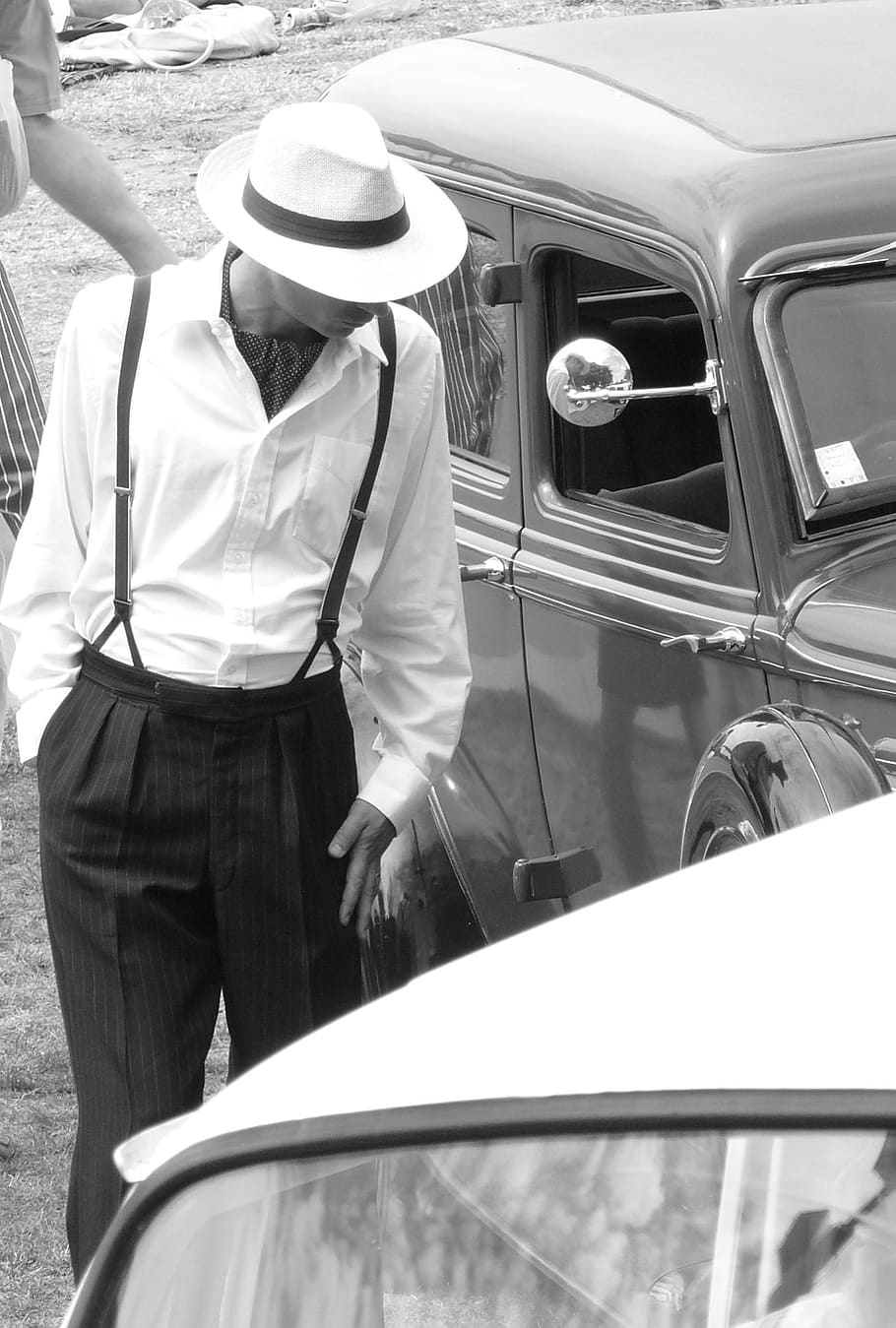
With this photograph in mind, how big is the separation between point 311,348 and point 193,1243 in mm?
1405

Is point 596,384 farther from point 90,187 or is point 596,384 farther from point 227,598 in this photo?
point 90,187

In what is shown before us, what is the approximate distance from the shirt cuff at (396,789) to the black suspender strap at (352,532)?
24cm

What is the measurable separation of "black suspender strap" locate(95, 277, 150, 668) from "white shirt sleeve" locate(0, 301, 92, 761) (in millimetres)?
99

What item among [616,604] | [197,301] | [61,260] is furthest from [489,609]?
[61,260]

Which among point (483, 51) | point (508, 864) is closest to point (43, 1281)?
point (508, 864)

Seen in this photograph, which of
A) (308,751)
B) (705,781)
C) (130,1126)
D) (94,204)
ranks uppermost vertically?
(94,204)

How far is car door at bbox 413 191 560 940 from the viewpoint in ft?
11.2

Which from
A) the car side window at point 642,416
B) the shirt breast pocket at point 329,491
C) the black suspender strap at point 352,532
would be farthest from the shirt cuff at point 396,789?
the car side window at point 642,416

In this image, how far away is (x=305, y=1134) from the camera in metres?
1.27

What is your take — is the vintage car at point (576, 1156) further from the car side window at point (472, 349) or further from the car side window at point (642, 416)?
the car side window at point (472, 349)

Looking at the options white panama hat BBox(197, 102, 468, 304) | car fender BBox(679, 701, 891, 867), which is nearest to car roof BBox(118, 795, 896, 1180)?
car fender BBox(679, 701, 891, 867)

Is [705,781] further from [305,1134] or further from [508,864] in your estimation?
[305,1134]

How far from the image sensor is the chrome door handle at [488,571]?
339 cm

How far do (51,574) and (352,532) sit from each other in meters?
0.44
